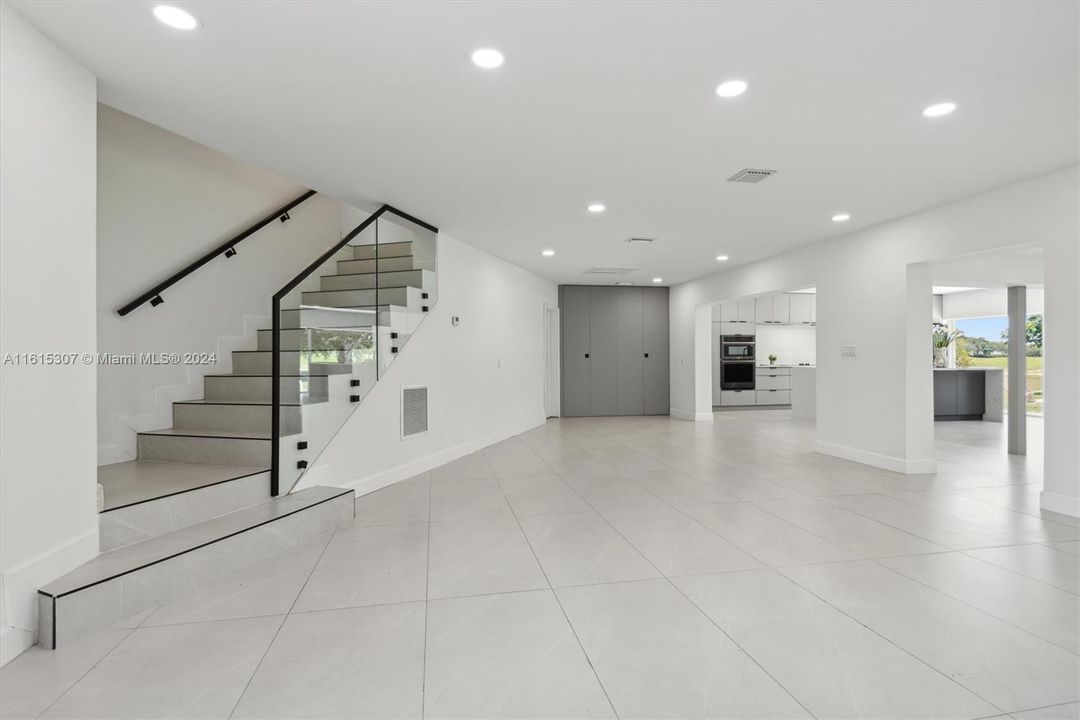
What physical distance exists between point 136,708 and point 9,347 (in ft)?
4.79

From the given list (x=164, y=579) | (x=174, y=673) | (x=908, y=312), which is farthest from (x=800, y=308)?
(x=174, y=673)

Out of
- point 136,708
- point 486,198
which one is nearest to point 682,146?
point 486,198

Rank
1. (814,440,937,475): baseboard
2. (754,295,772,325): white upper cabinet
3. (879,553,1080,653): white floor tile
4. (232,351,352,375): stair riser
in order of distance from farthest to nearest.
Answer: (754,295,772,325): white upper cabinet, (814,440,937,475): baseboard, (232,351,352,375): stair riser, (879,553,1080,653): white floor tile

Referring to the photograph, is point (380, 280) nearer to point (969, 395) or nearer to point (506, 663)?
point (506, 663)

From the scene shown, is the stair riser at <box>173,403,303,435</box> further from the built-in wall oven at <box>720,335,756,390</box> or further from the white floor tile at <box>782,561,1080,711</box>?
the built-in wall oven at <box>720,335,756,390</box>

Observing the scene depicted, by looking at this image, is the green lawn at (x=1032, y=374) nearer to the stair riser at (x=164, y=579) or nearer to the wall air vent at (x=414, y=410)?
the wall air vent at (x=414, y=410)

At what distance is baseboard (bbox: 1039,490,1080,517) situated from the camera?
3900mm

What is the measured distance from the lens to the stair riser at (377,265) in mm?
4262

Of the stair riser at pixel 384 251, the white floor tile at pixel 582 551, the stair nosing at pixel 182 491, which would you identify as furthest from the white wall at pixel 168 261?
the white floor tile at pixel 582 551

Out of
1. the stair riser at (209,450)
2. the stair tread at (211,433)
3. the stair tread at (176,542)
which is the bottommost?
the stair tread at (176,542)

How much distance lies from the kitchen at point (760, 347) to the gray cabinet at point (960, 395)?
2255 mm

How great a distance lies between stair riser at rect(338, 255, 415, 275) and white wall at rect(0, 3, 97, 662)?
Result: 5.75 feet

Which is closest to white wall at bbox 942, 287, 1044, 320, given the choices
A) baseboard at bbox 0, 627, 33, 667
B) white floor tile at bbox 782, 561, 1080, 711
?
white floor tile at bbox 782, 561, 1080, 711

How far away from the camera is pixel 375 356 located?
470 cm
